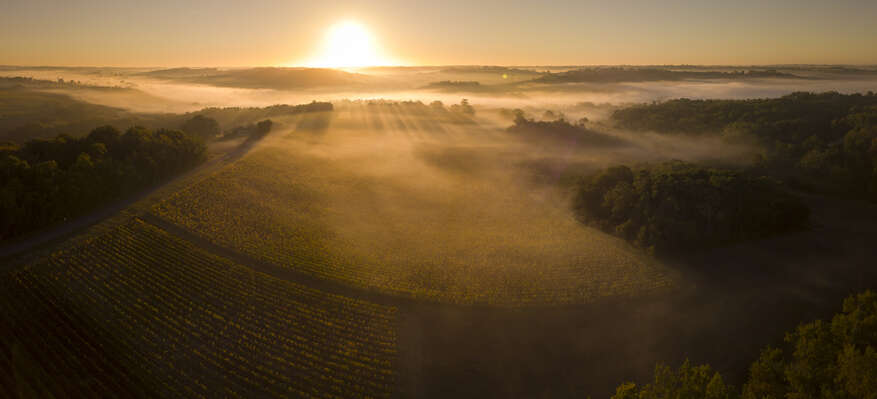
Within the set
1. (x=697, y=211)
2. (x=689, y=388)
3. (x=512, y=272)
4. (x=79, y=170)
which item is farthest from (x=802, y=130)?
(x=79, y=170)

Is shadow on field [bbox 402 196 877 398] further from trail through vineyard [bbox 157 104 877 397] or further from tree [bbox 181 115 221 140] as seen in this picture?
tree [bbox 181 115 221 140]

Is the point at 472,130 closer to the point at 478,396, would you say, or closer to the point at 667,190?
the point at 667,190

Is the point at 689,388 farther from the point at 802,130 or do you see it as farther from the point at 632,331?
the point at 802,130

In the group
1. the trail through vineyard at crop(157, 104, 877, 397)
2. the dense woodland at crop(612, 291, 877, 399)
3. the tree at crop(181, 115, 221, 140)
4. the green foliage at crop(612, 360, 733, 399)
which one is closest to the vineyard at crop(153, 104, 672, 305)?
the trail through vineyard at crop(157, 104, 877, 397)

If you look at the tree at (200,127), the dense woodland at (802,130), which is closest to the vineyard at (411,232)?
the dense woodland at (802,130)

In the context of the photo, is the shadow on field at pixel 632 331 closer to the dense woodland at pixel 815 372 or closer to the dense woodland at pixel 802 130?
the dense woodland at pixel 815 372

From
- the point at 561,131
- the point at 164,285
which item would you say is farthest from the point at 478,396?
the point at 561,131

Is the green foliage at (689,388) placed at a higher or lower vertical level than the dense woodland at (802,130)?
lower
